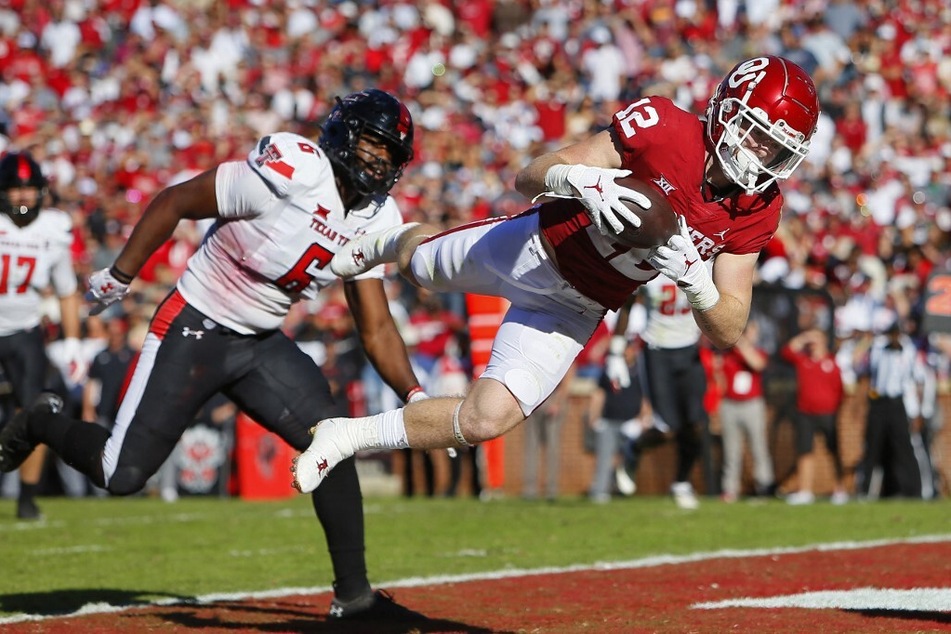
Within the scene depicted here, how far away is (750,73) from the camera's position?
432cm

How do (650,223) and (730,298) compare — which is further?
(730,298)

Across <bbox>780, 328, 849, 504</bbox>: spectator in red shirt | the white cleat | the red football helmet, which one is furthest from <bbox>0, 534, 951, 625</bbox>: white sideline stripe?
<bbox>780, 328, 849, 504</bbox>: spectator in red shirt

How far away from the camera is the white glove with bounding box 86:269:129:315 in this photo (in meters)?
5.30

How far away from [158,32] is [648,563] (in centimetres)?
1610

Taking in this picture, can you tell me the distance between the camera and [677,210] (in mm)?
4312

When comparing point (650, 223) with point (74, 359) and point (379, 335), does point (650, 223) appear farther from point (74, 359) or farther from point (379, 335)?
point (74, 359)

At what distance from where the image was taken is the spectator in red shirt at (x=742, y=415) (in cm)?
1179

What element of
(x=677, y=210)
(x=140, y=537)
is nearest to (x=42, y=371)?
(x=140, y=537)

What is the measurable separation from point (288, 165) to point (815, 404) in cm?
774

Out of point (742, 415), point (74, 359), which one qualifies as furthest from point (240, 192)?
point (742, 415)

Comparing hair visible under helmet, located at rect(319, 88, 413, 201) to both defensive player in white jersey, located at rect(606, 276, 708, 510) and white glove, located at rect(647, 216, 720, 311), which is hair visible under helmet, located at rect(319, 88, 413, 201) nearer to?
white glove, located at rect(647, 216, 720, 311)

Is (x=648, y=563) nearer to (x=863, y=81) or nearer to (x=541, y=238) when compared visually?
(x=541, y=238)

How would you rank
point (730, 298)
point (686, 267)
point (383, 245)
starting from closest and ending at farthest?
point (686, 267), point (730, 298), point (383, 245)

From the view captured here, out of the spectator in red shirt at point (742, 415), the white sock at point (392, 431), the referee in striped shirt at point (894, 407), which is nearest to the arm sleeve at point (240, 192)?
the white sock at point (392, 431)
